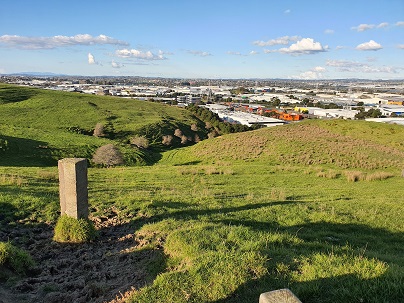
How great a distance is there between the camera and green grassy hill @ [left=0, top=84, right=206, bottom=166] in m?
40.3

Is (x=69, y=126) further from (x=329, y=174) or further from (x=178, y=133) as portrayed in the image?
(x=329, y=174)

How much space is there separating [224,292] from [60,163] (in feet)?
19.4

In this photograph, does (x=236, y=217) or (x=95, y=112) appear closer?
(x=236, y=217)

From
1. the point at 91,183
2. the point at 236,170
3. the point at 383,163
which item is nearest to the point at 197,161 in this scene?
the point at 236,170

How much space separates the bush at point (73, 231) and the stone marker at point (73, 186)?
180 mm

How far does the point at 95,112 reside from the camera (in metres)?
83.6

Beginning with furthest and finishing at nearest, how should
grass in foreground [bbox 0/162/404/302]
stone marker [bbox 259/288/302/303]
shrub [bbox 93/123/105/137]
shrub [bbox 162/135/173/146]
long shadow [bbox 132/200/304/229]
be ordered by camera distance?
shrub [bbox 162/135/173/146] < shrub [bbox 93/123/105/137] < long shadow [bbox 132/200/304/229] < grass in foreground [bbox 0/162/404/302] < stone marker [bbox 259/288/302/303]

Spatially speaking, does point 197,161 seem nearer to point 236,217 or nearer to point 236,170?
point 236,170

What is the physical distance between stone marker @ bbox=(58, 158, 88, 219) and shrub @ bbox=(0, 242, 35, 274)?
1.82 metres

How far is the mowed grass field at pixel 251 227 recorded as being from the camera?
553cm

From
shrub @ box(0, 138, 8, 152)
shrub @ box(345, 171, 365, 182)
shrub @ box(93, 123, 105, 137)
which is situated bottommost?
shrub @ box(93, 123, 105, 137)

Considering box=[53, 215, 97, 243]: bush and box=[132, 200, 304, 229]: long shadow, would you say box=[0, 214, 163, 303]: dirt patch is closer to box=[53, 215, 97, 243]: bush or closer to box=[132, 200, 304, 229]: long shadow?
box=[53, 215, 97, 243]: bush

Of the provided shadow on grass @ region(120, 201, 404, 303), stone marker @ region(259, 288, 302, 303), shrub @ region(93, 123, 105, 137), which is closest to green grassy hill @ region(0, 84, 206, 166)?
shrub @ region(93, 123, 105, 137)

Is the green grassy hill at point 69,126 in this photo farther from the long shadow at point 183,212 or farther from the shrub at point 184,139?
the long shadow at point 183,212
